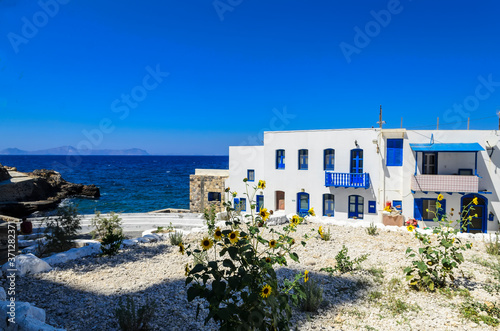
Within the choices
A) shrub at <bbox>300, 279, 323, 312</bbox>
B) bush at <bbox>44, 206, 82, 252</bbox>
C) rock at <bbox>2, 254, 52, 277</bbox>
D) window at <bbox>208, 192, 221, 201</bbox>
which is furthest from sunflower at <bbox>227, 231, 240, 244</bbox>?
window at <bbox>208, 192, 221, 201</bbox>

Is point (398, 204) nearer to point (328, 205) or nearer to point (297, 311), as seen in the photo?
Result: point (328, 205)

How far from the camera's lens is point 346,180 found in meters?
18.5

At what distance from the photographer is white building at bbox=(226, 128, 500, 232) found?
1664cm

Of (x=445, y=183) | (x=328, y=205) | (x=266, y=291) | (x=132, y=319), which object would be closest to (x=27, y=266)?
(x=132, y=319)

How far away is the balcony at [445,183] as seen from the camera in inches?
635

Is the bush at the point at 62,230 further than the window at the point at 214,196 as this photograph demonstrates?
No

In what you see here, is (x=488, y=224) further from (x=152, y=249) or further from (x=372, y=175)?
(x=152, y=249)

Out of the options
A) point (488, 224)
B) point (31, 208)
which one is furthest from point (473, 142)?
point (31, 208)

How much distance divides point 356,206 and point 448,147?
597 centimetres

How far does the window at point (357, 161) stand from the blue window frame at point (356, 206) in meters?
1.63

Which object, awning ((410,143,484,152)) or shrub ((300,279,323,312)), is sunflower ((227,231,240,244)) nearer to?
shrub ((300,279,323,312))

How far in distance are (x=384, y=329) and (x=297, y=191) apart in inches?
636

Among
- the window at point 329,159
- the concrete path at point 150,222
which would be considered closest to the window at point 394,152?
the window at point 329,159

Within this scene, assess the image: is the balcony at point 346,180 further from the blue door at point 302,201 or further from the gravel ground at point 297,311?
the gravel ground at point 297,311
